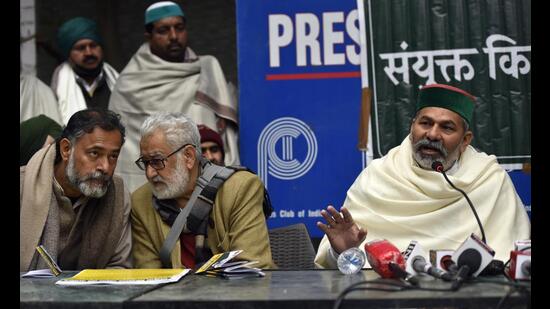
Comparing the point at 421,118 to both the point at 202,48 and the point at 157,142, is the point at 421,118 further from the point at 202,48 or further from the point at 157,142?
the point at 202,48

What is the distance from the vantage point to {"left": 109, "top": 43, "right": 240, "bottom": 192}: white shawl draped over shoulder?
21.3 feet

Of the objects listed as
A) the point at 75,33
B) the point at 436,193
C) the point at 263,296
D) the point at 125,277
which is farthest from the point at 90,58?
the point at 263,296

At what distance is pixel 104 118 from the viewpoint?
479 centimetres

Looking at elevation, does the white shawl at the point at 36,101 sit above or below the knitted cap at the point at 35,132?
above

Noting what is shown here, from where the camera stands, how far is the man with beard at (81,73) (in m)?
6.88

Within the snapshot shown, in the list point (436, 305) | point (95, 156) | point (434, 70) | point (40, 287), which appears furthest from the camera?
point (434, 70)

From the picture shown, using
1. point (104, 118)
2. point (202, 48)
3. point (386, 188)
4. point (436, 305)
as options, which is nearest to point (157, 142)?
point (104, 118)

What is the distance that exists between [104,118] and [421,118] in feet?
5.80

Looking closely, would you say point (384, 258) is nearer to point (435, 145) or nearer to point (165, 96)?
point (435, 145)

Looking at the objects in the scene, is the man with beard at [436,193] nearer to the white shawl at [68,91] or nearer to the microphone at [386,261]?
the microphone at [386,261]

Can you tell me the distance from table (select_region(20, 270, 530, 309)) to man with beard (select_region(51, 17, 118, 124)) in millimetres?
3722

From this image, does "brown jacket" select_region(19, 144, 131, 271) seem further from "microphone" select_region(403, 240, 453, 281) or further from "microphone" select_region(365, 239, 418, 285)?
"microphone" select_region(403, 240, 453, 281)

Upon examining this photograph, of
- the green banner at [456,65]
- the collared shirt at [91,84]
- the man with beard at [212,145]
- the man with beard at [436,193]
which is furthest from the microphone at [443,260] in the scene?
the collared shirt at [91,84]

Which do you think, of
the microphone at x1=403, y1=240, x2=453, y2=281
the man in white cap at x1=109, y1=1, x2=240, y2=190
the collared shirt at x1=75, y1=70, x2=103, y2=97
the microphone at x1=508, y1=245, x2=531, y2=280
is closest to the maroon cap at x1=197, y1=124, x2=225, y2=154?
the man in white cap at x1=109, y1=1, x2=240, y2=190
